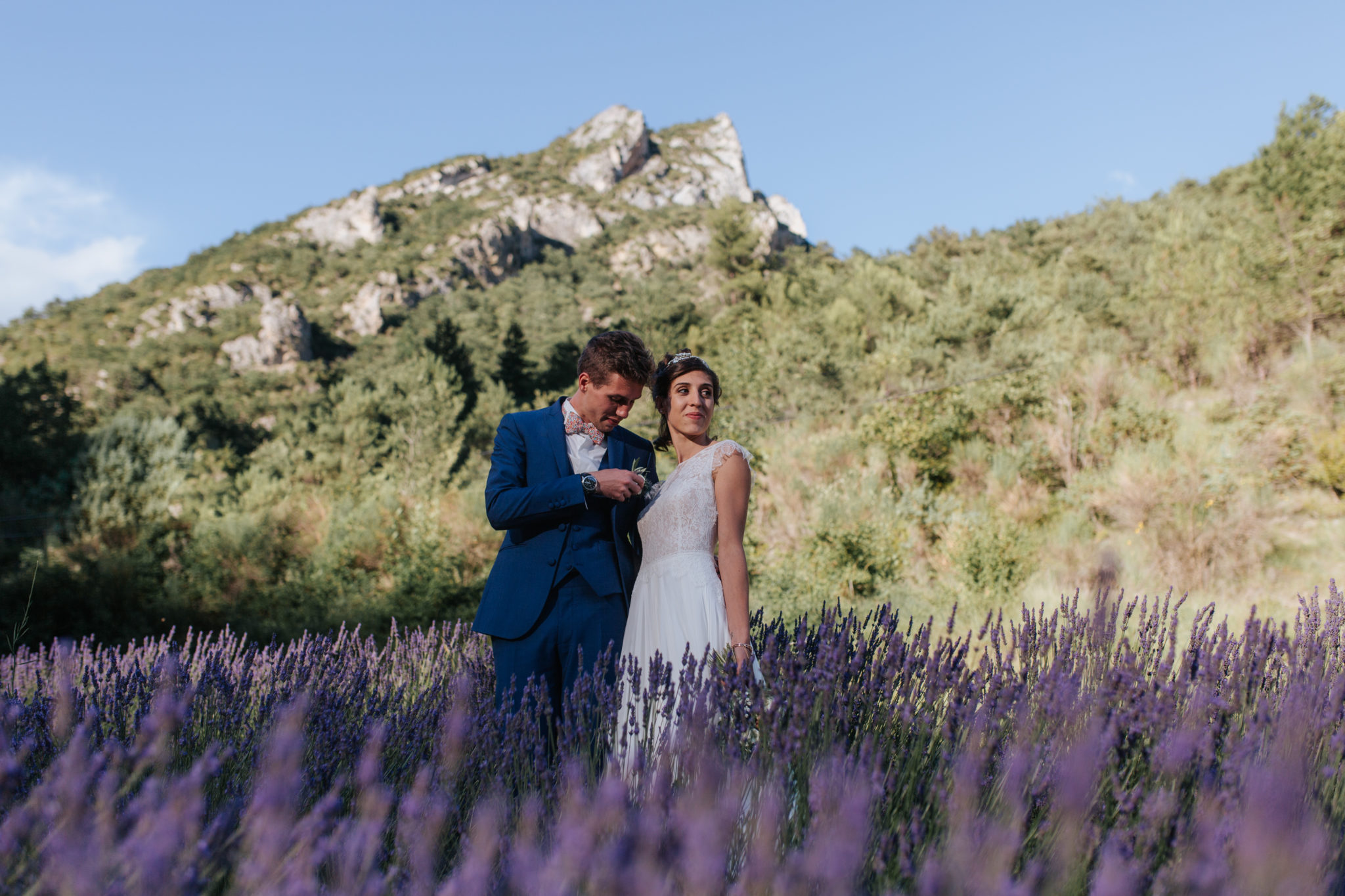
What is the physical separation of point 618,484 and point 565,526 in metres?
0.30

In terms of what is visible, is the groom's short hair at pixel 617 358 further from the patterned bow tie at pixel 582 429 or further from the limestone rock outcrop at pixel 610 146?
the limestone rock outcrop at pixel 610 146

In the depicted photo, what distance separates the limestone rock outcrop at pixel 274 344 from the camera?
44531 millimetres

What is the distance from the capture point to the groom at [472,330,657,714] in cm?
226

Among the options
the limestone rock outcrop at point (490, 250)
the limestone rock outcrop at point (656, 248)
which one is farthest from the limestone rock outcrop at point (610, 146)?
the limestone rock outcrop at point (490, 250)

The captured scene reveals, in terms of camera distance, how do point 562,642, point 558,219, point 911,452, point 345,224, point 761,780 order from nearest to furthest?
point 761,780
point 562,642
point 911,452
point 345,224
point 558,219

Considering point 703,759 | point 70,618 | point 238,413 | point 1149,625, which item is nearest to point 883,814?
point 703,759

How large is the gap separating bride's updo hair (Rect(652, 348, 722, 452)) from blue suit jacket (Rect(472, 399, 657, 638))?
200mm

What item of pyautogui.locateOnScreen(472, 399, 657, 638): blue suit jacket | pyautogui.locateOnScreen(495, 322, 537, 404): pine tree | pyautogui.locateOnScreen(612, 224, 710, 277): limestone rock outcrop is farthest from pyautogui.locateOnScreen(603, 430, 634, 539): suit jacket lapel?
pyautogui.locateOnScreen(612, 224, 710, 277): limestone rock outcrop

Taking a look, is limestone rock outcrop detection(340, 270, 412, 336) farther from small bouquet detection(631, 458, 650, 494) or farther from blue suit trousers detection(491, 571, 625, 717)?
blue suit trousers detection(491, 571, 625, 717)

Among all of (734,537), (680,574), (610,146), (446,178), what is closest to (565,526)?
(680,574)

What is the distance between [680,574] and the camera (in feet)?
7.86

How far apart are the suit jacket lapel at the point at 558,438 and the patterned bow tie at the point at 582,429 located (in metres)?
0.02

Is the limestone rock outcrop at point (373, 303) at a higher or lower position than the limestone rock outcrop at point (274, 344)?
higher

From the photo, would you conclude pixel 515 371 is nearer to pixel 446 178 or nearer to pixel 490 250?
pixel 490 250
